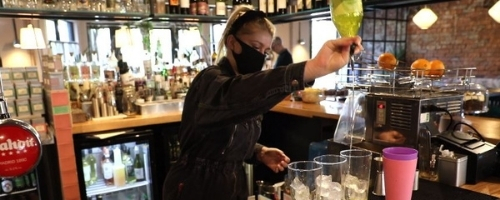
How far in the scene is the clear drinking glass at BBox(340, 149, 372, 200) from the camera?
97 cm

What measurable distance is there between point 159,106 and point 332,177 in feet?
7.69

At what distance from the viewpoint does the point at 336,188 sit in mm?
909

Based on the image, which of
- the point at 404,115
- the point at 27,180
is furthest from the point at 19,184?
the point at 404,115

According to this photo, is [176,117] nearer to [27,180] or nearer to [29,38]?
[27,180]

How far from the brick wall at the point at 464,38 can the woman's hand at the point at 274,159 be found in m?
6.44

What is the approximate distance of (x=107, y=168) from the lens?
291cm

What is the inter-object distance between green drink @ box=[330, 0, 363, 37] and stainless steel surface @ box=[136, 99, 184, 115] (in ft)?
7.66

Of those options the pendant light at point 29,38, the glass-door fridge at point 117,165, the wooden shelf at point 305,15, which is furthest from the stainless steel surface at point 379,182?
the pendant light at point 29,38

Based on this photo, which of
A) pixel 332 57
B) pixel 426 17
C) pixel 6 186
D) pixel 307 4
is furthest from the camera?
pixel 426 17

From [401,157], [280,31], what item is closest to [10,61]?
[280,31]

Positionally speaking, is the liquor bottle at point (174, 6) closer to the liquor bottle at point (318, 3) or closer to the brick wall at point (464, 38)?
the liquor bottle at point (318, 3)

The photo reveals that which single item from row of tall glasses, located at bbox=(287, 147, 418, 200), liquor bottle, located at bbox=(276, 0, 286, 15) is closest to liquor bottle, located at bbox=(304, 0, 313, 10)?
liquor bottle, located at bbox=(276, 0, 286, 15)

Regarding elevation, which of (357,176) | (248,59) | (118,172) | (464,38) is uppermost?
(464,38)

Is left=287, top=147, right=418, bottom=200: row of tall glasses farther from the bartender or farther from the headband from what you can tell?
the headband
